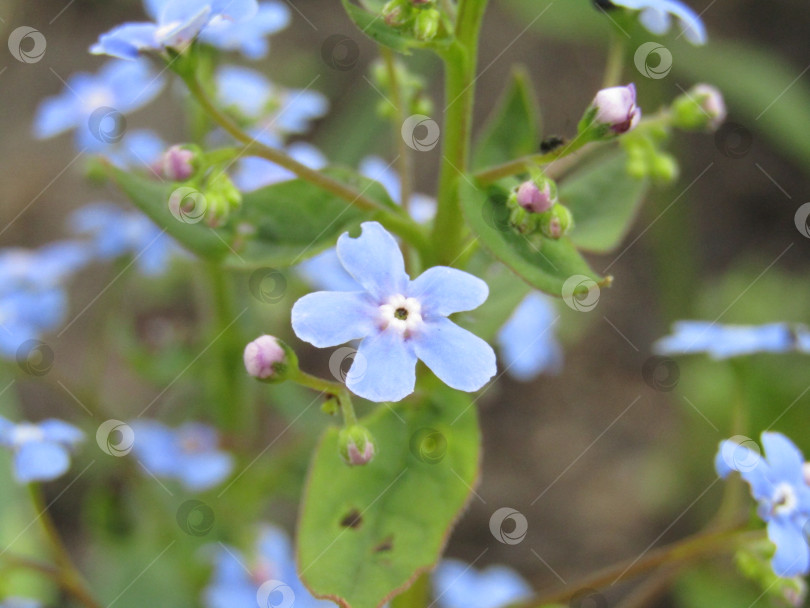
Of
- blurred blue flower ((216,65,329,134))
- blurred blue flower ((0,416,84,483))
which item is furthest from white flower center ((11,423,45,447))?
blurred blue flower ((216,65,329,134))

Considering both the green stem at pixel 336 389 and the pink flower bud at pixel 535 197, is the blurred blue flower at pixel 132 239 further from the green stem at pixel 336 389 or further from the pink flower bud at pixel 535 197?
the pink flower bud at pixel 535 197

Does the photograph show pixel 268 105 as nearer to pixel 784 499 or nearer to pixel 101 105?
pixel 101 105

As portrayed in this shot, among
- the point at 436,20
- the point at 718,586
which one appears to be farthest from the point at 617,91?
the point at 718,586

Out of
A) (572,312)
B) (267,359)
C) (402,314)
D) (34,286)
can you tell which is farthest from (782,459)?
(572,312)

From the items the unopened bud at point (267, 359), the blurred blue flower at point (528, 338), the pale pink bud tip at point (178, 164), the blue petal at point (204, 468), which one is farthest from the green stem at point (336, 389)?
the blurred blue flower at point (528, 338)

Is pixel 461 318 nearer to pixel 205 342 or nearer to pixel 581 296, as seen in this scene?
pixel 581 296
